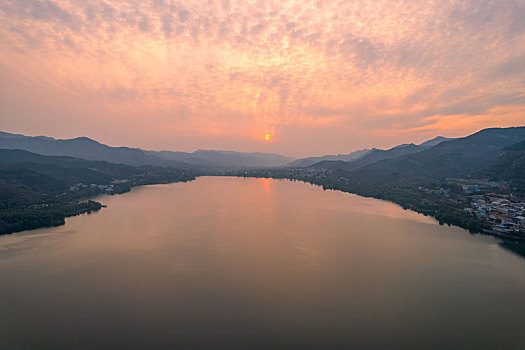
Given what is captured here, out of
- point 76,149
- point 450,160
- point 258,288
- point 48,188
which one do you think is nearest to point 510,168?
point 450,160

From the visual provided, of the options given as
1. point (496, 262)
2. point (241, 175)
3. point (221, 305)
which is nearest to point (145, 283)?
point (221, 305)

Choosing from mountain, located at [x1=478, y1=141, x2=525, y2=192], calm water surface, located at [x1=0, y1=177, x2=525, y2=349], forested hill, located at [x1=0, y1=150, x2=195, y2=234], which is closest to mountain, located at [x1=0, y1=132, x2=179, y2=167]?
forested hill, located at [x1=0, y1=150, x2=195, y2=234]

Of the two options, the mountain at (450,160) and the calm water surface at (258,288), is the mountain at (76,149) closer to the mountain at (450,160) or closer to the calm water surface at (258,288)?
the mountain at (450,160)

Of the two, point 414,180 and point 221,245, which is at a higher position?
point 414,180

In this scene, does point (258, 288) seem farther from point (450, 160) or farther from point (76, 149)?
point (76, 149)

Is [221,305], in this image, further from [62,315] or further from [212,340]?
[62,315]

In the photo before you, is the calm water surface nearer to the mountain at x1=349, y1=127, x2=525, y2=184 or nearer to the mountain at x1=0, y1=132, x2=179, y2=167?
the mountain at x1=349, y1=127, x2=525, y2=184
